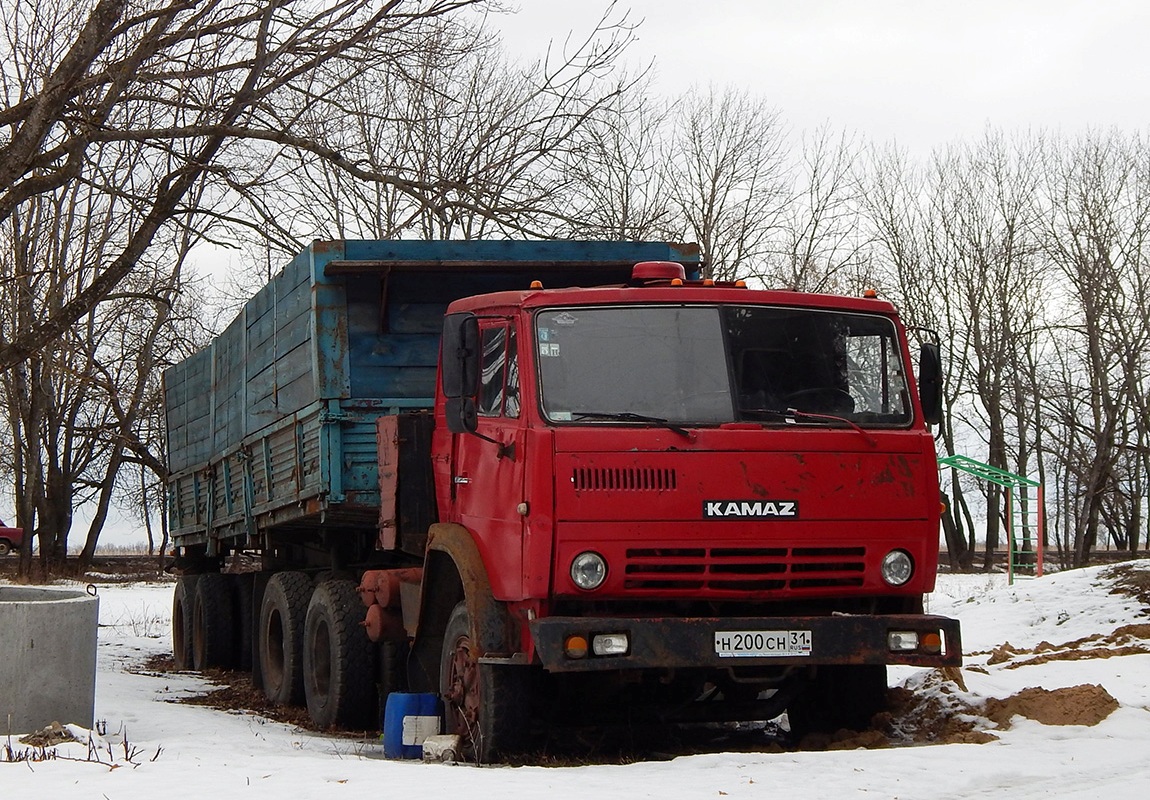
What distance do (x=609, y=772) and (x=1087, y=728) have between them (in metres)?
2.80

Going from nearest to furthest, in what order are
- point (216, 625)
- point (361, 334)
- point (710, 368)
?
point (710, 368), point (361, 334), point (216, 625)

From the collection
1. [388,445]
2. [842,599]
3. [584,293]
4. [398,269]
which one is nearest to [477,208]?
[398,269]

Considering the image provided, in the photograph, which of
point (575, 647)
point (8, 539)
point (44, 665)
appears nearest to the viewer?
point (575, 647)

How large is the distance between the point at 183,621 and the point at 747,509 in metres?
10.3

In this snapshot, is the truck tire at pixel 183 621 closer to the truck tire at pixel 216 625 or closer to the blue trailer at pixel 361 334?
the truck tire at pixel 216 625

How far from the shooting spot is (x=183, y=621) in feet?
51.3

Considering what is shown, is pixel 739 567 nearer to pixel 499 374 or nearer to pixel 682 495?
pixel 682 495

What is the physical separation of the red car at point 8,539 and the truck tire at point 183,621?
31.4 meters

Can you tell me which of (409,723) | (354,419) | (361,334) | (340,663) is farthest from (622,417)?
(340,663)

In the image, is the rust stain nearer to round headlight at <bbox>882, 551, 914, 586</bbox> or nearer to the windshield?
the windshield

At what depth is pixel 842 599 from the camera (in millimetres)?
7383

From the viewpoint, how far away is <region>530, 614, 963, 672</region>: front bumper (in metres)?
6.68

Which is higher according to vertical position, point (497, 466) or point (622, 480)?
point (497, 466)

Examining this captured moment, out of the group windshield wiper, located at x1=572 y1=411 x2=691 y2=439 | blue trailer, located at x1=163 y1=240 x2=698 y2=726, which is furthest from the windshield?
blue trailer, located at x1=163 y1=240 x2=698 y2=726
